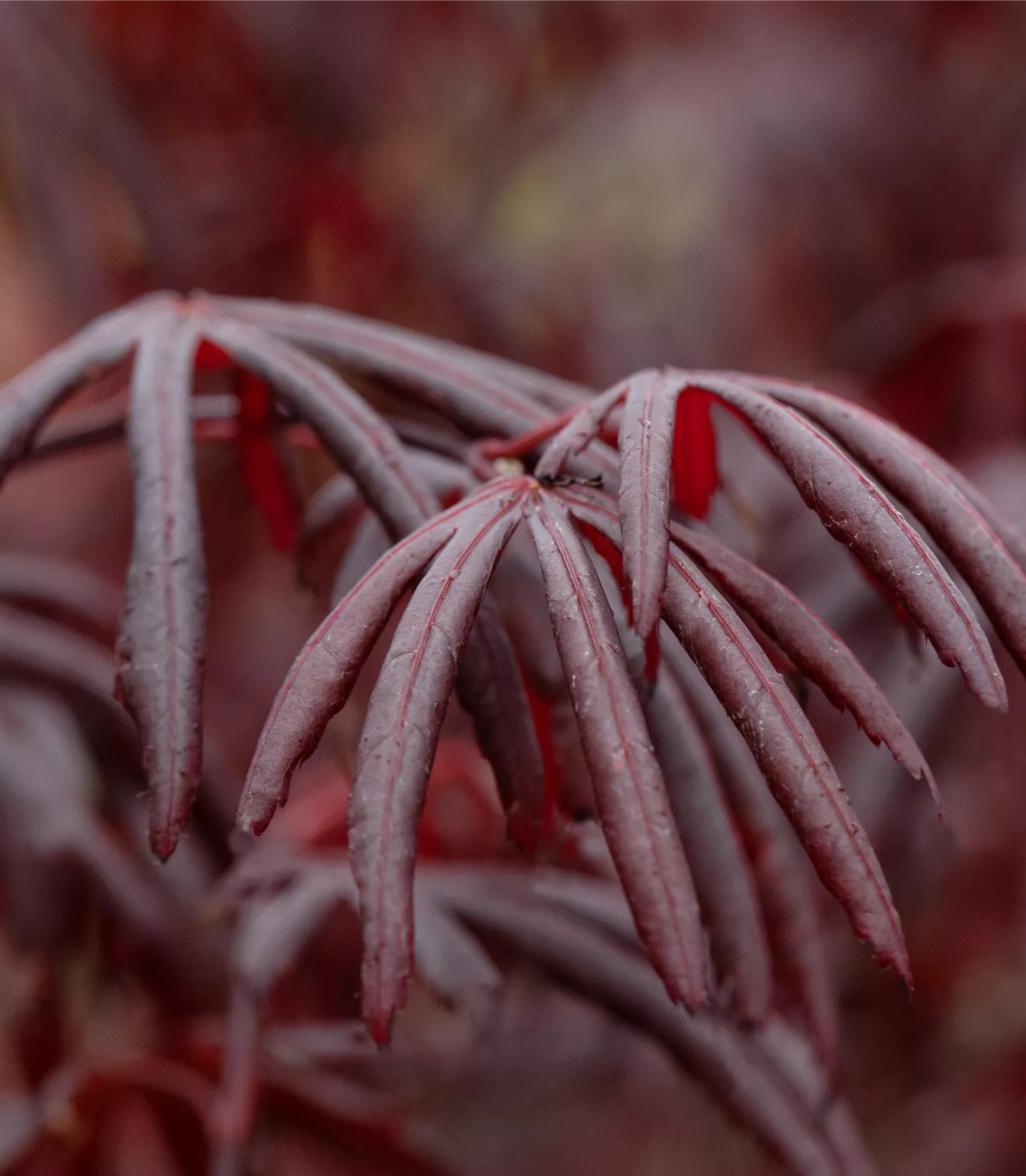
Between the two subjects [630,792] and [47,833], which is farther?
[47,833]

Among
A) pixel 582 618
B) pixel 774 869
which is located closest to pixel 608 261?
pixel 774 869

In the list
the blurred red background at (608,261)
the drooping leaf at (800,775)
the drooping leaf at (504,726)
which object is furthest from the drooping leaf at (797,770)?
the blurred red background at (608,261)

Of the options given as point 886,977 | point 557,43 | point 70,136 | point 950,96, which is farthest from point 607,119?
point 886,977

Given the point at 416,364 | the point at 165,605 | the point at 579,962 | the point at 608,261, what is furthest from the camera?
the point at 608,261

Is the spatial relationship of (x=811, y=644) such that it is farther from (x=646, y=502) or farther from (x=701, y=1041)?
(x=701, y=1041)

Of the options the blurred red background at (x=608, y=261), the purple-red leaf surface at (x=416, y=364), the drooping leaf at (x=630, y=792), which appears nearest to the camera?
the drooping leaf at (x=630, y=792)

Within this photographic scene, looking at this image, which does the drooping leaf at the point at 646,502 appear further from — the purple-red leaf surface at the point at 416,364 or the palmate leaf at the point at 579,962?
the palmate leaf at the point at 579,962
